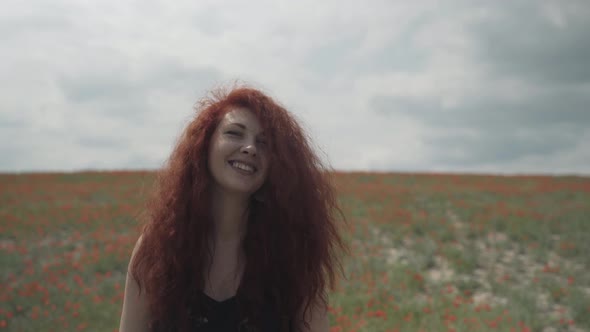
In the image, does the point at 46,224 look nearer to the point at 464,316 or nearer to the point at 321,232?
the point at 464,316

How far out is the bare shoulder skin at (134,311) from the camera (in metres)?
2.55

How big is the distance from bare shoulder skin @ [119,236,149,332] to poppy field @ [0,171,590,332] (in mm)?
1454

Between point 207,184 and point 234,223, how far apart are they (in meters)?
0.25

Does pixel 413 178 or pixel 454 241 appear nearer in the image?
pixel 454 241

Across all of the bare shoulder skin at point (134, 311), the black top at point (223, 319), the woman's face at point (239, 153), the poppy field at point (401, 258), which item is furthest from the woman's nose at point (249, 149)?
the poppy field at point (401, 258)

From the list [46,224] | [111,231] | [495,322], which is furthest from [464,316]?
[46,224]

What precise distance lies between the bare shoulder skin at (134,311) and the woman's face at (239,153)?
0.65 meters

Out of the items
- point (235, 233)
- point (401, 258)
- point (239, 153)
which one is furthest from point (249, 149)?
point (401, 258)

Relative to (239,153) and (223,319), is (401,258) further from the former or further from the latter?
(239,153)

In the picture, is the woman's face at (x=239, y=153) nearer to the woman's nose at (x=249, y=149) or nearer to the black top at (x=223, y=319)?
the woman's nose at (x=249, y=149)

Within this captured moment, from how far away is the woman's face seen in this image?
8.16ft

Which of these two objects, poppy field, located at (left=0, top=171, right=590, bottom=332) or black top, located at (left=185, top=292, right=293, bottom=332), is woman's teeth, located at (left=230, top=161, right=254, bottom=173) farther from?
poppy field, located at (left=0, top=171, right=590, bottom=332)

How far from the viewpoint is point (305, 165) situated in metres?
2.66

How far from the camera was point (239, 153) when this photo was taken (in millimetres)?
2490
